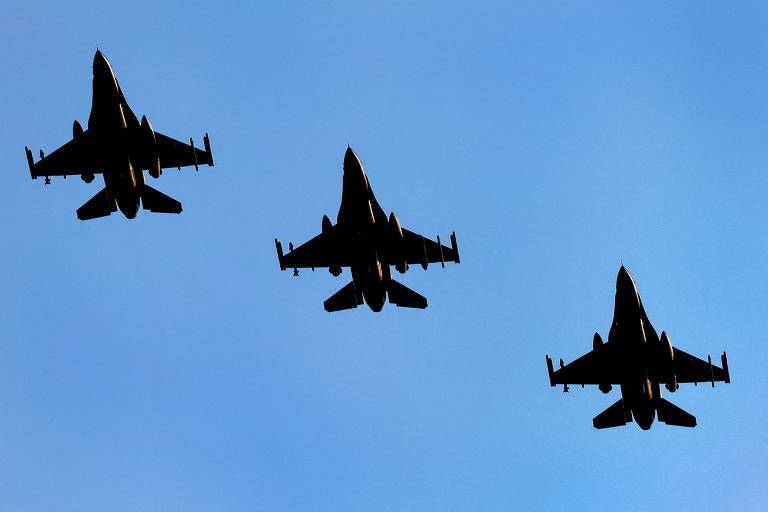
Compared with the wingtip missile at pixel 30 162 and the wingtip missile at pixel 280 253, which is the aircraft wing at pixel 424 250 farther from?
the wingtip missile at pixel 30 162

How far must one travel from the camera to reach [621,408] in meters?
72.9

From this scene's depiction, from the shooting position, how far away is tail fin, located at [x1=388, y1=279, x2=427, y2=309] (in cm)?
7262

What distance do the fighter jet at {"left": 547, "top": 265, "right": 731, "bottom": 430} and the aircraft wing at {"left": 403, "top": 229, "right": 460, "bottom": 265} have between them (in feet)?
25.0

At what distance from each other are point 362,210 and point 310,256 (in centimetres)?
487

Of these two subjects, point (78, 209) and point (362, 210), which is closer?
point (362, 210)

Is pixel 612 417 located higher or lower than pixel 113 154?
lower

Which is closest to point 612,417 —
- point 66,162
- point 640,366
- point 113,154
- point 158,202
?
point 640,366

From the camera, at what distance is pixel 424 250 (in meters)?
71.6

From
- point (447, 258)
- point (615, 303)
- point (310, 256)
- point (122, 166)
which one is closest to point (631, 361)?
point (615, 303)

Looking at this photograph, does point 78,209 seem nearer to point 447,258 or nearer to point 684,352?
point 447,258

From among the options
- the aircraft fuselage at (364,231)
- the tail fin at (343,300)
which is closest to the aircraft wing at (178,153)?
the aircraft fuselage at (364,231)

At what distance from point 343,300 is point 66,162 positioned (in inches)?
598

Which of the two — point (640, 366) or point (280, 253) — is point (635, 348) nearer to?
point (640, 366)

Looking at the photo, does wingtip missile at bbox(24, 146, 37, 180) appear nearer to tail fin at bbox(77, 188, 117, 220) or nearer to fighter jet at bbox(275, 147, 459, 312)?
tail fin at bbox(77, 188, 117, 220)
